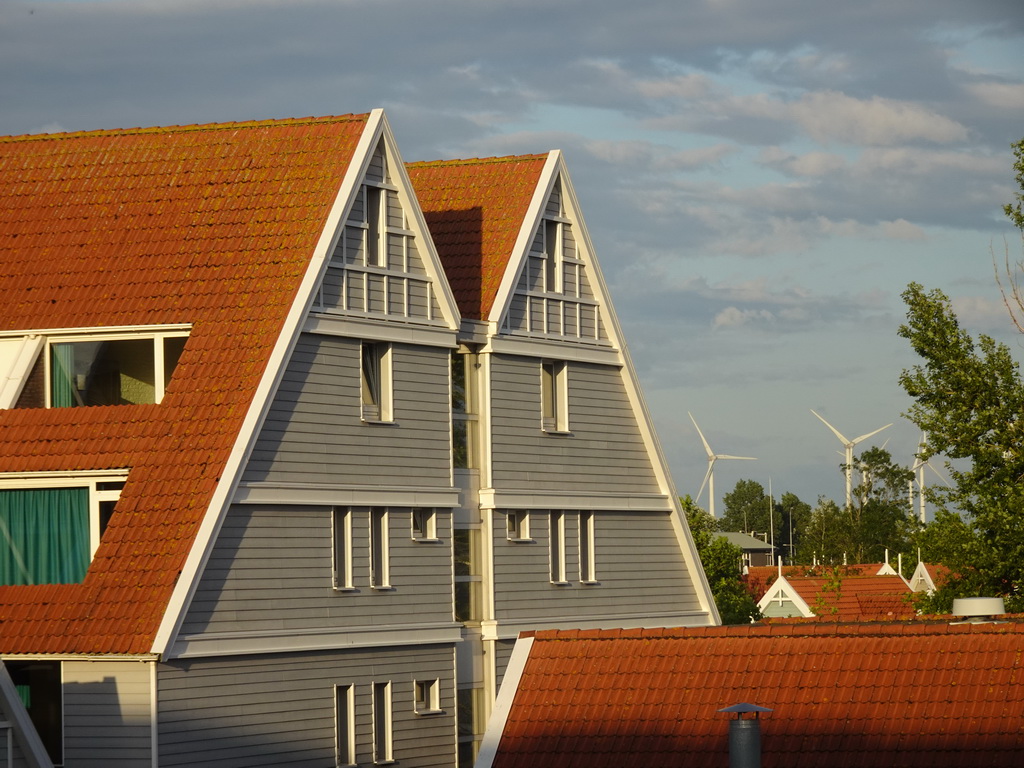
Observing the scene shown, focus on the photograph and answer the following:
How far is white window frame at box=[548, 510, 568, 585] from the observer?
44.8 meters

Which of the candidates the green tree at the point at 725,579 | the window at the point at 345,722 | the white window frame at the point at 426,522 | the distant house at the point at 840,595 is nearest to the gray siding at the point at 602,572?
the white window frame at the point at 426,522

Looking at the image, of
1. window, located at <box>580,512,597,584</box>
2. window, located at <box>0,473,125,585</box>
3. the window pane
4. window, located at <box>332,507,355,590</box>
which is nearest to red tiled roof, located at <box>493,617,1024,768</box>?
window, located at <box>332,507,355,590</box>

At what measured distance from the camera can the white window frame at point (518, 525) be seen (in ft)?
143

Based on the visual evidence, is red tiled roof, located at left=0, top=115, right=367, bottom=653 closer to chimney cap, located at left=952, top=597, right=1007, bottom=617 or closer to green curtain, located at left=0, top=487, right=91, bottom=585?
green curtain, located at left=0, top=487, right=91, bottom=585

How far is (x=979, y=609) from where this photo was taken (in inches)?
1325

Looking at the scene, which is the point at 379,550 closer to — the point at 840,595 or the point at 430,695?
the point at 430,695

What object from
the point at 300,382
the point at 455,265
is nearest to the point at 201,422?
the point at 300,382

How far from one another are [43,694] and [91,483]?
12.5 feet

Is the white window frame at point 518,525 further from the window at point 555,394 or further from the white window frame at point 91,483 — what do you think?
the white window frame at point 91,483

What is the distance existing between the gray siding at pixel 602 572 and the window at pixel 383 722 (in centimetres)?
433

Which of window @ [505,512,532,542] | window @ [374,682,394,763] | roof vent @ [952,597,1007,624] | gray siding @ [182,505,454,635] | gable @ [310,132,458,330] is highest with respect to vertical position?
gable @ [310,132,458,330]

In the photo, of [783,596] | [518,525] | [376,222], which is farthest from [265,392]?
[783,596]

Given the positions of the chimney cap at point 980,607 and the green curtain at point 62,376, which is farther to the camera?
the green curtain at point 62,376

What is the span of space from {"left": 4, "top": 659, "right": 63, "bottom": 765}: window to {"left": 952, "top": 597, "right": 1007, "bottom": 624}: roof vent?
1553cm
